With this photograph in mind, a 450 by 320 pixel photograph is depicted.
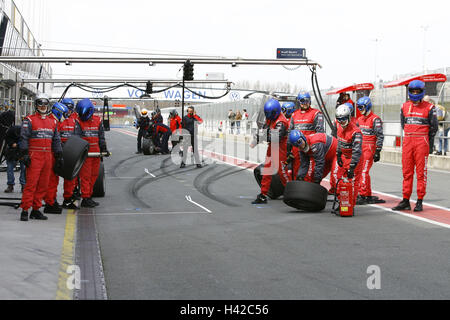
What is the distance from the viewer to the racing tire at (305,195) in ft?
33.1

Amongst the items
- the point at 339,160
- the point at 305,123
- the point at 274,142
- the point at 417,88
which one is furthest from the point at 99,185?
the point at 417,88

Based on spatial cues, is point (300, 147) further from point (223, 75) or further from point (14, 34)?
point (223, 75)

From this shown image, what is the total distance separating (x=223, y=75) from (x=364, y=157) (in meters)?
74.6

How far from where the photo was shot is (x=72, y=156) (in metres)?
10.1

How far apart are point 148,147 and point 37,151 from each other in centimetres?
1691

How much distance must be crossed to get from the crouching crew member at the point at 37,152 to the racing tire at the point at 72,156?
500 mm

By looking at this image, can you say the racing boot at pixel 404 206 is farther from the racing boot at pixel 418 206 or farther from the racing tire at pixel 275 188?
the racing tire at pixel 275 188

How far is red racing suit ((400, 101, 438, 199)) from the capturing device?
10320 millimetres

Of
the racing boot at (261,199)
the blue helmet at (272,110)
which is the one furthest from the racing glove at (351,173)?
the blue helmet at (272,110)

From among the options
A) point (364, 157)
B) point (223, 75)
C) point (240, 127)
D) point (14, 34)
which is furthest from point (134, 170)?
point (223, 75)

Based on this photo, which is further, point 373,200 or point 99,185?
point 99,185

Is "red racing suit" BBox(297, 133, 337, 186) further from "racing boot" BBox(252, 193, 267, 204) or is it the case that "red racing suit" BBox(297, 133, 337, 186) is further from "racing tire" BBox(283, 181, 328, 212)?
"racing boot" BBox(252, 193, 267, 204)

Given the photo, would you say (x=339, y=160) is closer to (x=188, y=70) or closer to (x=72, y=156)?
(x=72, y=156)

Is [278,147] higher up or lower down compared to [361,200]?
higher up
